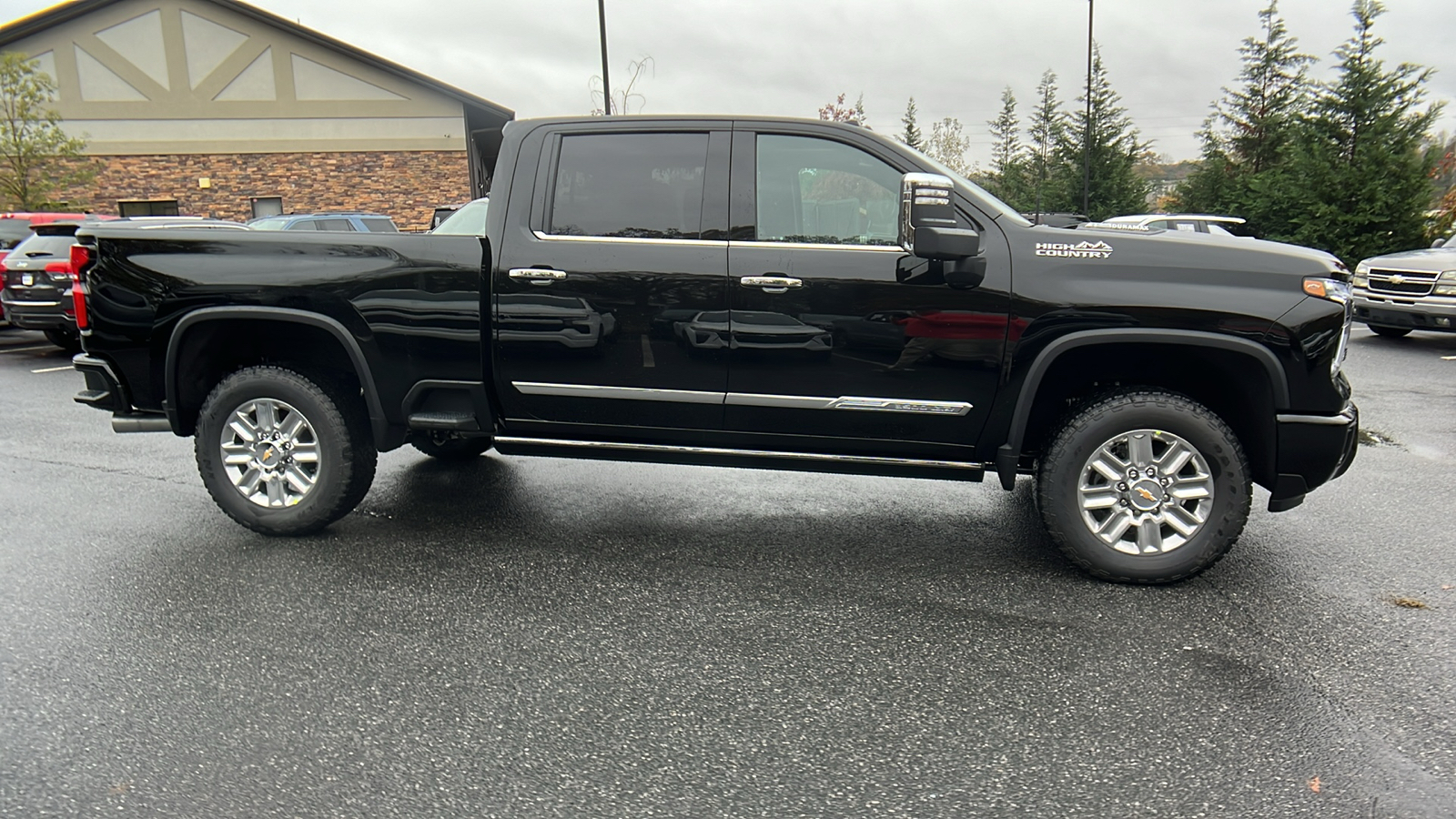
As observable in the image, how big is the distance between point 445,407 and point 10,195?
26.2 m

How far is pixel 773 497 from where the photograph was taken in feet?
17.6

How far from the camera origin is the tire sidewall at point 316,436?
4438 mm

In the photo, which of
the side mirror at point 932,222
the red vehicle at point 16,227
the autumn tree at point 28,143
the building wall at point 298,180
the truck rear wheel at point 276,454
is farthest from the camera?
the building wall at point 298,180

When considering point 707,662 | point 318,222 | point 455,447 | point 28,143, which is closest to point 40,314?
point 318,222

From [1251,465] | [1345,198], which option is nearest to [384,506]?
[1251,465]

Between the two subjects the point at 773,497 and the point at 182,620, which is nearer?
the point at 182,620

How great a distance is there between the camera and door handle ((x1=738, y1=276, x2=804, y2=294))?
399 cm

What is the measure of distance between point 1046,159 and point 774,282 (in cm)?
3762

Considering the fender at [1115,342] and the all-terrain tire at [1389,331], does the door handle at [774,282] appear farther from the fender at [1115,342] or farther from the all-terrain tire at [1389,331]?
the all-terrain tire at [1389,331]

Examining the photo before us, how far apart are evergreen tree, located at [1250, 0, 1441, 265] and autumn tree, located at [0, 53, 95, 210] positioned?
2976cm

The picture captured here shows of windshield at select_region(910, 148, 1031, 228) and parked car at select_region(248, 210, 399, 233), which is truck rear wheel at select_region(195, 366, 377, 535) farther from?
parked car at select_region(248, 210, 399, 233)

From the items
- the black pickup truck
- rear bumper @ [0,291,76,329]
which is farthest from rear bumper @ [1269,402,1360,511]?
rear bumper @ [0,291,76,329]

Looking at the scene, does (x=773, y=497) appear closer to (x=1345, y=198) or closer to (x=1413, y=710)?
(x=1413, y=710)

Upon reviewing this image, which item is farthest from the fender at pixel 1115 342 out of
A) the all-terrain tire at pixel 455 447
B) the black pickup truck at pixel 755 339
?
the all-terrain tire at pixel 455 447
